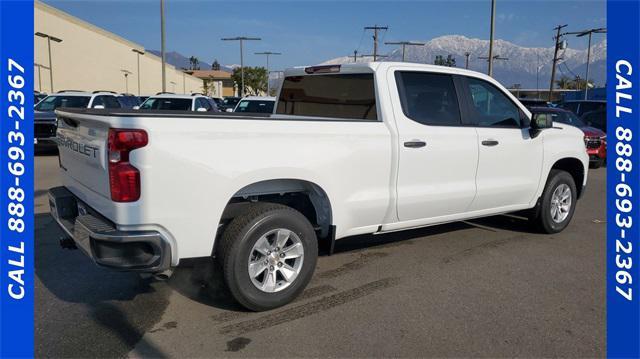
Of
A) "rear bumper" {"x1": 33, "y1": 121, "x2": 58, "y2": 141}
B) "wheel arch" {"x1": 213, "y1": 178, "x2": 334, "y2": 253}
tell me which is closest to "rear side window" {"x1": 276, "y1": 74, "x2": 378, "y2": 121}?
"wheel arch" {"x1": 213, "y1": 178, "x2": 334, "y2": 253}

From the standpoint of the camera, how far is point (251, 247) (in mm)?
3801

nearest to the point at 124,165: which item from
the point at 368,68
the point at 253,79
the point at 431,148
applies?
the point at 368,68

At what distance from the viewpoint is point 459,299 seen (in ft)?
14.2

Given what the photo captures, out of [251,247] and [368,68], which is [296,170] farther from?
[368,68]

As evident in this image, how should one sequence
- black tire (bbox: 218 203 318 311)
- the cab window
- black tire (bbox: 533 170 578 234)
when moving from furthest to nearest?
black tire (bbox: 533 170 578 234), the cab window, black tire (bbox: 218 203 318 311)

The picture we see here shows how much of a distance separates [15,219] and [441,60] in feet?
297

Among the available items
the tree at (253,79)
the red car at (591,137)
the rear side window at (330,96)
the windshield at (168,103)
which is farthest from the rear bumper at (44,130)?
the tree at (253,79)

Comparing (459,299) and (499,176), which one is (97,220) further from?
(499,176)

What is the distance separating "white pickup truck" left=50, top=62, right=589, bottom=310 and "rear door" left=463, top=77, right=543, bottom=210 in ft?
0.06

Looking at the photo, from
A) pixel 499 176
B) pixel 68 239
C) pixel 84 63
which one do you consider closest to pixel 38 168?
pixel 68 239

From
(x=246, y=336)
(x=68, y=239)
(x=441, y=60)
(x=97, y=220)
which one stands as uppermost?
(x=441, y=60)

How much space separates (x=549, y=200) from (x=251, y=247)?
4.21 metres

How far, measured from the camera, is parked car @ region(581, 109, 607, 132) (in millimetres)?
15977

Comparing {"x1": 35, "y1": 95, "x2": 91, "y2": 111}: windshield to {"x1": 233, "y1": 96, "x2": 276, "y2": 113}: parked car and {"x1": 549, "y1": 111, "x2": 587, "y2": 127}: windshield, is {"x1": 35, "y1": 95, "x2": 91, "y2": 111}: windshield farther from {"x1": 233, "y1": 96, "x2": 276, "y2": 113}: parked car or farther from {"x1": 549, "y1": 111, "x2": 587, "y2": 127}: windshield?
{"x1": 549, "y1": 111, "x2": 587, "y2": 127}: windshield
